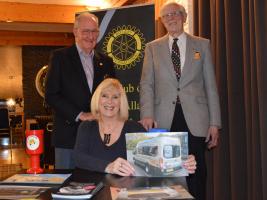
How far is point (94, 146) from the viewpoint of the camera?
1.93 metres

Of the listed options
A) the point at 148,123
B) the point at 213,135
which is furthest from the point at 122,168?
the point at 213,135

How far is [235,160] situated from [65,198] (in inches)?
63.7

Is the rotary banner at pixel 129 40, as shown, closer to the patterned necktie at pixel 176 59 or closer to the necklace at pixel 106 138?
the patterned necktie at pixel 176 59

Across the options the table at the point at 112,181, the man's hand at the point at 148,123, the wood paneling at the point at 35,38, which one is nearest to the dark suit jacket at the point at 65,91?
the man's hand at the point at 148,123

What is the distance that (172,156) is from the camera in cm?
149

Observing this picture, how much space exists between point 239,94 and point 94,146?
3.72 feet

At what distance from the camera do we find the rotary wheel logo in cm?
362

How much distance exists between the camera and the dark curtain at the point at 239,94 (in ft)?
7.43

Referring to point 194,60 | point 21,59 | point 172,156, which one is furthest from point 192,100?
point 21,59

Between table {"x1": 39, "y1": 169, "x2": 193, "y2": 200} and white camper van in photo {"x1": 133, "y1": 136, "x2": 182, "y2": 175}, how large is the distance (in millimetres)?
38

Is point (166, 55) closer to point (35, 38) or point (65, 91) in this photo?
point (65, 91)

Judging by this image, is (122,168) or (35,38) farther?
(35,38)

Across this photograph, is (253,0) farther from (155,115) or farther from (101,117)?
(101,117)

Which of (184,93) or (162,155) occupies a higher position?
(184,93)
